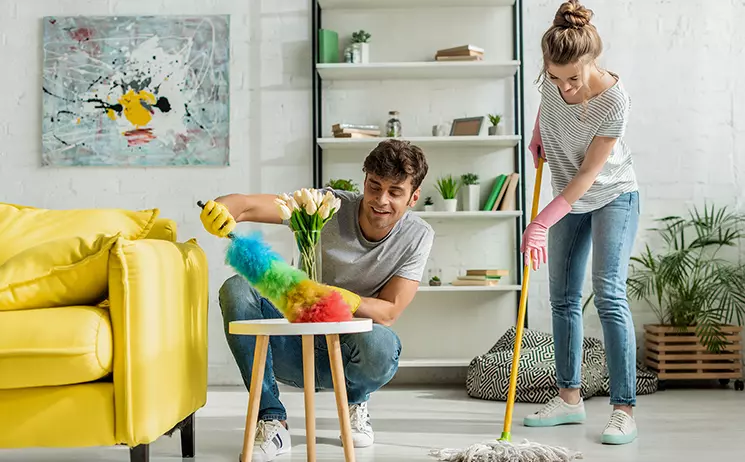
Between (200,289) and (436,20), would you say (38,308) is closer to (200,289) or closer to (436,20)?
(200,289)

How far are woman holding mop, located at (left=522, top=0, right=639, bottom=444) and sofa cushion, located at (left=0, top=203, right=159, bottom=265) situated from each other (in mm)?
1101

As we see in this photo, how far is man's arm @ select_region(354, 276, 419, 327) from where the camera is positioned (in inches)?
85.3

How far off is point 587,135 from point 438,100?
1.81m

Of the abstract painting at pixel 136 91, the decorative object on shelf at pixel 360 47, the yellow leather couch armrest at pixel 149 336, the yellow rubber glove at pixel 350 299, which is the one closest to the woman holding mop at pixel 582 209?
the yellow rubber glove at pixel 350 299

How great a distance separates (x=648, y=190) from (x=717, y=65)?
0.74m

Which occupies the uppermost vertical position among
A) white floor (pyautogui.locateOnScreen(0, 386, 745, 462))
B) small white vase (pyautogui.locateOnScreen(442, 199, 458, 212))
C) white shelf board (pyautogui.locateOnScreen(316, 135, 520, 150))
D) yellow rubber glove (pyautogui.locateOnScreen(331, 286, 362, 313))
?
white shelf board (pyautogui.locateOnScreen(316, 135, 520, 150))

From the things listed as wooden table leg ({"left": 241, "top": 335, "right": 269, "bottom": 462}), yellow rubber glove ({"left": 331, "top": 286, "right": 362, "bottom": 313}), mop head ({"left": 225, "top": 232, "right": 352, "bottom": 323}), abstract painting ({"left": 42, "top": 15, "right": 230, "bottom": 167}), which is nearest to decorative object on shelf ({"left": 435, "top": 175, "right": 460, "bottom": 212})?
abstract painting ({"left": 42, "top": 15, "right": 230, "bottom": 167})

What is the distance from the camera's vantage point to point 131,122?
13.8 feet

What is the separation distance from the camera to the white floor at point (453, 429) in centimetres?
228

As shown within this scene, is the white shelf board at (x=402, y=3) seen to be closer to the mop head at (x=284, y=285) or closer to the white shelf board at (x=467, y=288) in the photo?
the white shelf board at (x=467, y=288)

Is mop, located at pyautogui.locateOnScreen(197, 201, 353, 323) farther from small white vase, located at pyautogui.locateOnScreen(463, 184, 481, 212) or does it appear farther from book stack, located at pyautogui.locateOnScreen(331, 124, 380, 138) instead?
small white vase, located at pyautogui.locateOnScreen(463, 184, 481, 212)

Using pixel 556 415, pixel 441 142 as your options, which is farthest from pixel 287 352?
pixel 441 142

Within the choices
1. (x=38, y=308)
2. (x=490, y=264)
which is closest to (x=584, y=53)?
(x=38, y=308)

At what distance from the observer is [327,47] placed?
4.08m
